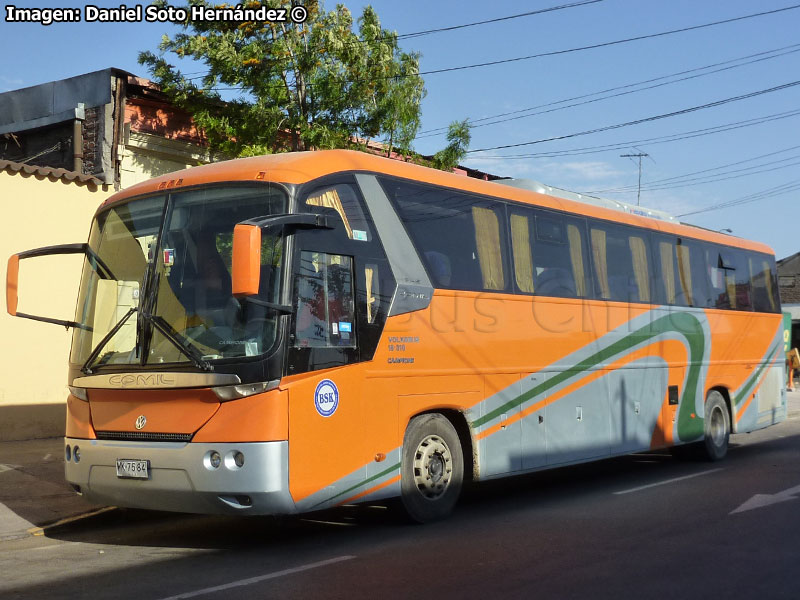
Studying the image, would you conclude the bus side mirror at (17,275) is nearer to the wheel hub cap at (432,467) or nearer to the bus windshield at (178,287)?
the bus windshield at (178,287)

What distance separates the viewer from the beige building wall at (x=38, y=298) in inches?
590

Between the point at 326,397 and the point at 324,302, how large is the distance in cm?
81

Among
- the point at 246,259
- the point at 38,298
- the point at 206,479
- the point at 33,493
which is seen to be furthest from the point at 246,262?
the point at 38,298

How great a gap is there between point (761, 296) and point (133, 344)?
1210cm

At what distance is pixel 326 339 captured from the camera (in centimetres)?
841

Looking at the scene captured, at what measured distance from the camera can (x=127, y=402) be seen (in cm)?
836

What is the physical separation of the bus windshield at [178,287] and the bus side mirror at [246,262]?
74 cm

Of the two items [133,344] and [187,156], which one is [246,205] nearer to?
[133,344]

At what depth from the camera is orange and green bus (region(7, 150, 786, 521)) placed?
25.9 feet

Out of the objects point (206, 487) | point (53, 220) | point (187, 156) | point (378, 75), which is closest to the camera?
point (206, 487)

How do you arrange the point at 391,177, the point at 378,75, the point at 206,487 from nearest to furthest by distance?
the point at 206,487 < the point at 391,177 < the point at 378,75

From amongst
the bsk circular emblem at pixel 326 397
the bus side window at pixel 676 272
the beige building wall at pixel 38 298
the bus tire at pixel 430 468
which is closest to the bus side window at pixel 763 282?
the bus side window at pixel 676 272

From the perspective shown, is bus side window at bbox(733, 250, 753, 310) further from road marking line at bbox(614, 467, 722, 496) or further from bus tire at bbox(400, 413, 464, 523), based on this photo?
bus tire at bbox(400, 413, 464, 523)

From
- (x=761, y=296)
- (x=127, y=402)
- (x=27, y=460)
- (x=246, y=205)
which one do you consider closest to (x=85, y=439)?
(x=127, y=402)
